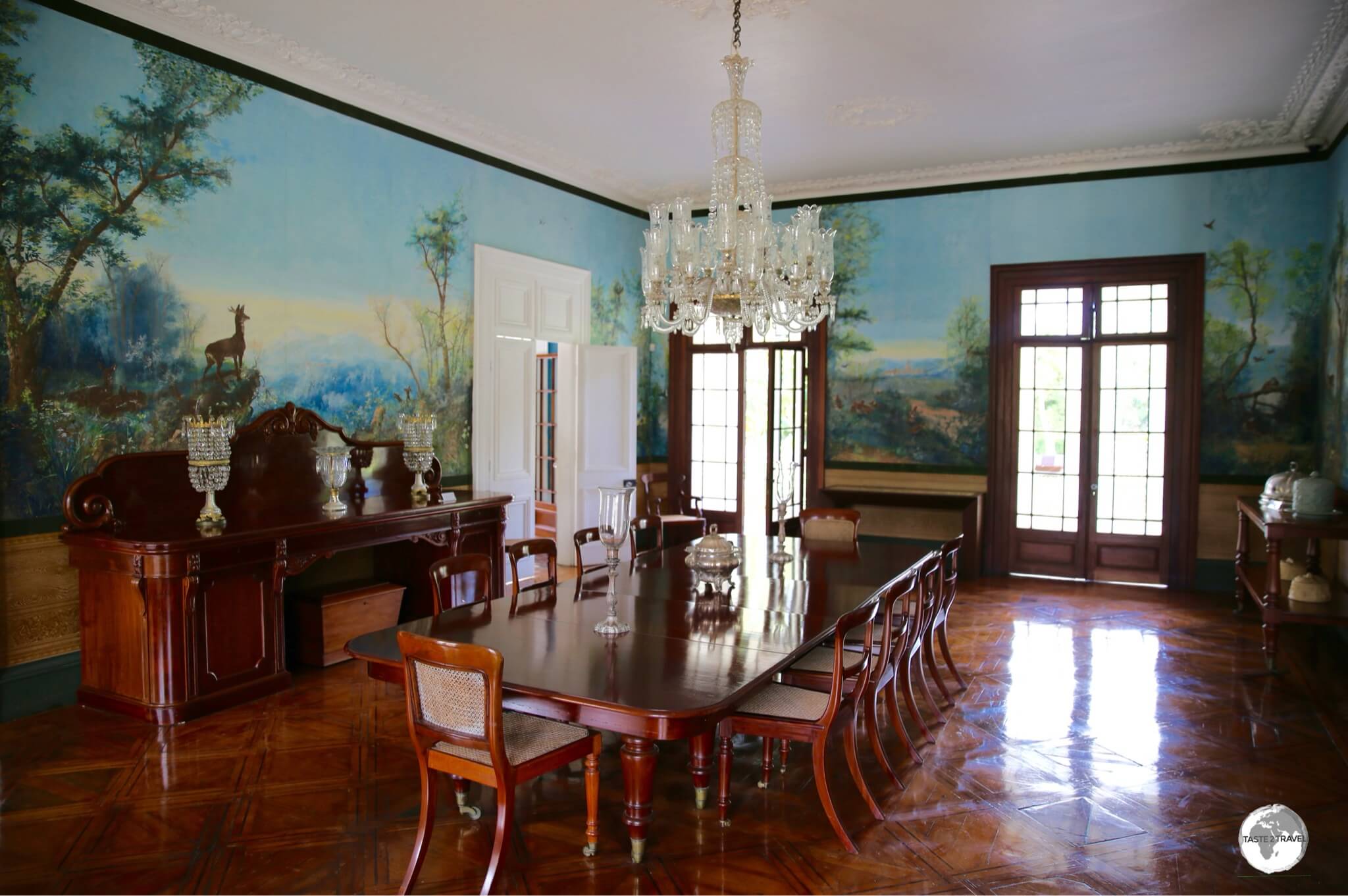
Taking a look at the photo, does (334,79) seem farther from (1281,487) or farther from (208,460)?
(1281,487)

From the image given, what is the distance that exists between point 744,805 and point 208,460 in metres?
3.30

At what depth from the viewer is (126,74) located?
4.60 m

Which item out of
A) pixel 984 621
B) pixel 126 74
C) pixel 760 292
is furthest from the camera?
pixel 984 621

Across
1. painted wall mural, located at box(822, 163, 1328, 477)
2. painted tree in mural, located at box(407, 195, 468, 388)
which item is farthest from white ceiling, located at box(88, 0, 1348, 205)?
painted tree in mural, located at box(407, 195, 468, 388)

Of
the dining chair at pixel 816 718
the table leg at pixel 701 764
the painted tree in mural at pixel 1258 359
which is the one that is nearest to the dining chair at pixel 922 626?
the dining chair at pixel 816 718

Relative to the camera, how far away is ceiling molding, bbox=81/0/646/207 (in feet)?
15.4

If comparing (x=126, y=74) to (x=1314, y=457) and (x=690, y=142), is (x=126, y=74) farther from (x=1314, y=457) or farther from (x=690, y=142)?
(x=1314, y=457)

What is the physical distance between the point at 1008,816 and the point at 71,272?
508 cm

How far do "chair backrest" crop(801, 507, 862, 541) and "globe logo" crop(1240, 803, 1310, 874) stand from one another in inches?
95.9

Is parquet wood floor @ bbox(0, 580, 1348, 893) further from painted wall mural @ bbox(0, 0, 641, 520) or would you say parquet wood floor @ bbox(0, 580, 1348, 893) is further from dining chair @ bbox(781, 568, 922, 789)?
painted wall mural @ bbox(0, 0, 641, 520)

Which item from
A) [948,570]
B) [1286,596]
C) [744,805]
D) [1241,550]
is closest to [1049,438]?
[1241,550]

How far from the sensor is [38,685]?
14.1ft

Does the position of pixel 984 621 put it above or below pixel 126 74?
below

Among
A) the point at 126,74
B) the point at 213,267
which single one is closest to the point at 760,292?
the point at 213,267
